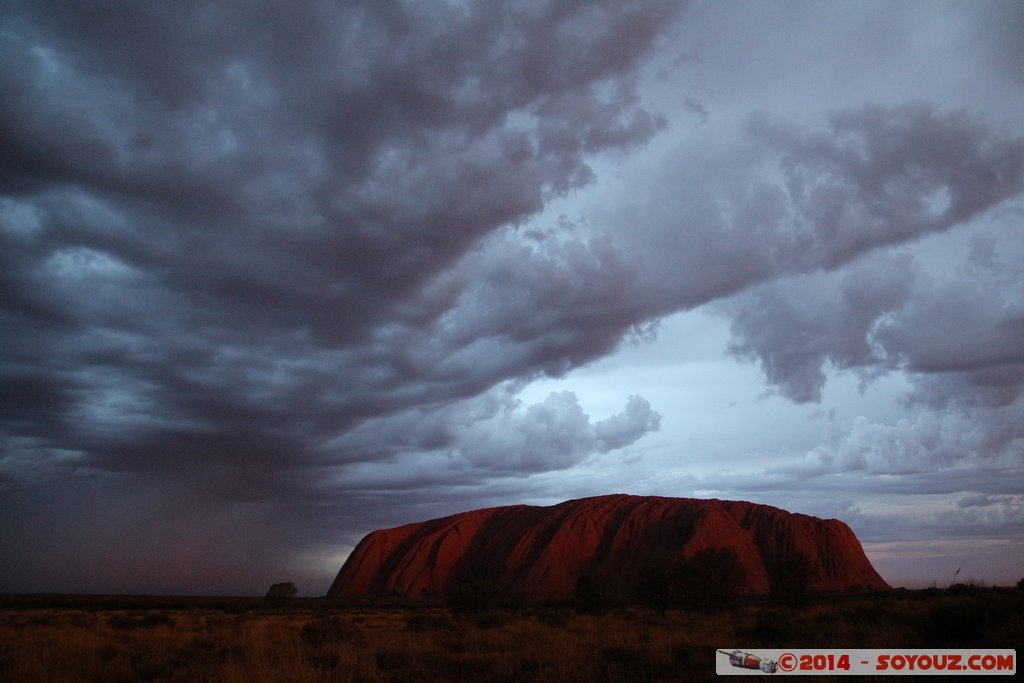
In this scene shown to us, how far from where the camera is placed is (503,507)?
12838 centimetres

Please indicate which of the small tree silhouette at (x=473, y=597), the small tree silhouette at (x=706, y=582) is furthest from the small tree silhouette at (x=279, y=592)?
the small tree silhouette at (x=706, y=582)

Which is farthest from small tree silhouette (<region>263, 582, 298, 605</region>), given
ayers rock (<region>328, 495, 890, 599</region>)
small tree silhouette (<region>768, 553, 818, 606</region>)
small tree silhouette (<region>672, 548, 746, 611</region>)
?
small tree silhouette (<region>768, 553, 818, 606</region>)

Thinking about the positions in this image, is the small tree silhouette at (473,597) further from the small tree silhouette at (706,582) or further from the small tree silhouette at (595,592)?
the small tree silhouette at (706,582)

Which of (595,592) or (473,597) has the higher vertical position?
(473,597)

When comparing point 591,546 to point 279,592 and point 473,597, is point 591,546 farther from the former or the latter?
point 473,597

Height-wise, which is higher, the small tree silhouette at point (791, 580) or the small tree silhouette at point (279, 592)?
the small tree silhouette at point (791, 580)

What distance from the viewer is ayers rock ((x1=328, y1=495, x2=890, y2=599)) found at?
9438cm

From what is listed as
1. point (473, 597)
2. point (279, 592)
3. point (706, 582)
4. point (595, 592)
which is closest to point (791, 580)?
point (706, 582)

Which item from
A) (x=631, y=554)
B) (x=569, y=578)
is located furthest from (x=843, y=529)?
(x=569, y=578)

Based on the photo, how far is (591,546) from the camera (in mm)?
102062

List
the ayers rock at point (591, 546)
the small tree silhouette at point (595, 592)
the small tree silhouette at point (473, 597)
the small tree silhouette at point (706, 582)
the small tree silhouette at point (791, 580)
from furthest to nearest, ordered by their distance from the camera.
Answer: the ayers rock at point (591, 546) < the small tree silhouette at point (791, 580) < the small tree silhouette at point (595, 592) < the small tree silhouette at point (706, 582) < the small tree silhouette at point (473, 597)

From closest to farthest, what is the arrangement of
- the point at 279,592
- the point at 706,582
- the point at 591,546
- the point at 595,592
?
the point at 706,582, the point at 595,592, the point at 279,592, the point at 591,546

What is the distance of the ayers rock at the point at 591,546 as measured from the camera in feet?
310

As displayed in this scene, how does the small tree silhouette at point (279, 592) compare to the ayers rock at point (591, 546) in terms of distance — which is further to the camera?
the ayers rock at point (591, 546)
